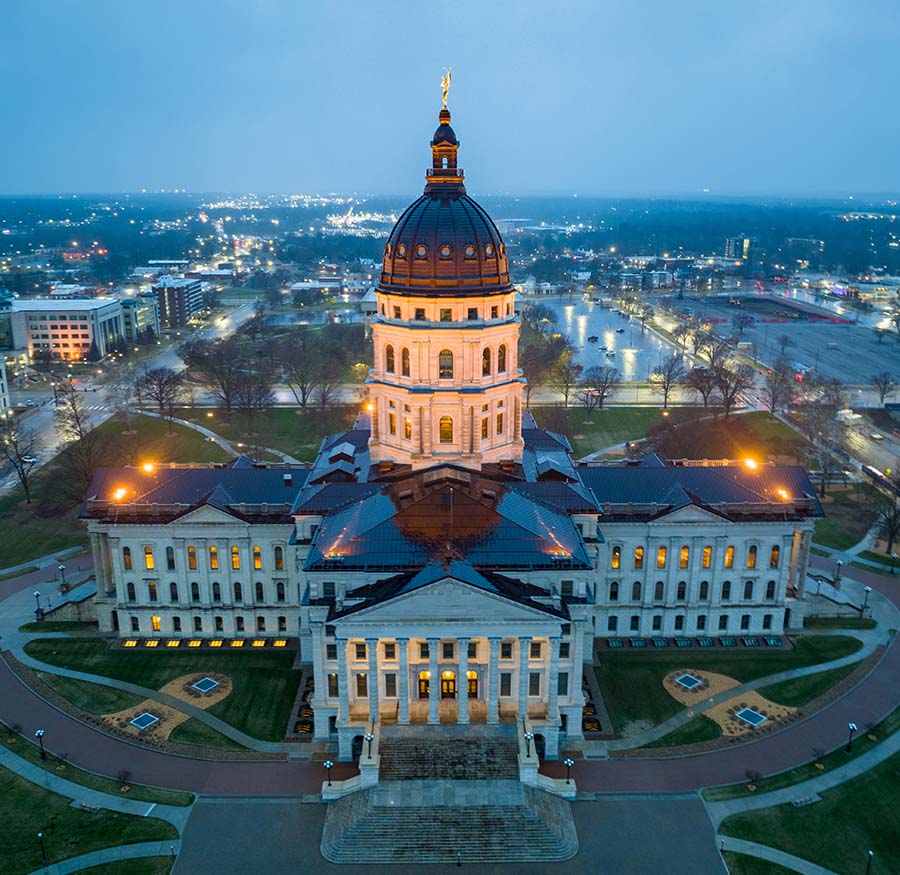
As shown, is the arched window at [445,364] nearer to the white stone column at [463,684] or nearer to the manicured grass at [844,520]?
the white stone column at [463,684]

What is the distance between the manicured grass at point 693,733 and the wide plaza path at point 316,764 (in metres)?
1.53

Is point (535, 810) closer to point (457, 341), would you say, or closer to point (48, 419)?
point (457, 341)

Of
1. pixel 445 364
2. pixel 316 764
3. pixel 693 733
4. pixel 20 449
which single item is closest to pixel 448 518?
pixel 445 364

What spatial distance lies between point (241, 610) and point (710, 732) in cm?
4198

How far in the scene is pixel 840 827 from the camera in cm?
5028

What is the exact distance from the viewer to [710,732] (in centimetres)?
5928

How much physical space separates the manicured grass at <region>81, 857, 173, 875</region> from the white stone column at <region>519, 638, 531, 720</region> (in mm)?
25071

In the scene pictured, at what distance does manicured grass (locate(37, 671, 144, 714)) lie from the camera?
62.5 m

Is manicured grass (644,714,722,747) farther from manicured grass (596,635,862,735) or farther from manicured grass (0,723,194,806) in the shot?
manicured grass (0,723,194,806)

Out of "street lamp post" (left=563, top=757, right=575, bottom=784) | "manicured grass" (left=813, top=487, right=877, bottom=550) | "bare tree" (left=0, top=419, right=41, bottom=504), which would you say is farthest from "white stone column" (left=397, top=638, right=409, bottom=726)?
"bare tree" (left=0, top=419, right=41, bottom=504)

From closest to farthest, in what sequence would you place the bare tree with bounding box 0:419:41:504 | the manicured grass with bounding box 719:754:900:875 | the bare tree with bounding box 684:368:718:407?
the manicured grass with bounding box 719:754:900:875 → the bare tree with bounding box 0:419:41:504 → the bare tree with bounding box 684:368:718:407

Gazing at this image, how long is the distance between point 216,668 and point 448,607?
1021 inches

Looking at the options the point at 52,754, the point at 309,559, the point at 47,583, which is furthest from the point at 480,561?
the point at 47,583

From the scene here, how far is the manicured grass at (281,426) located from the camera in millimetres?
125375
